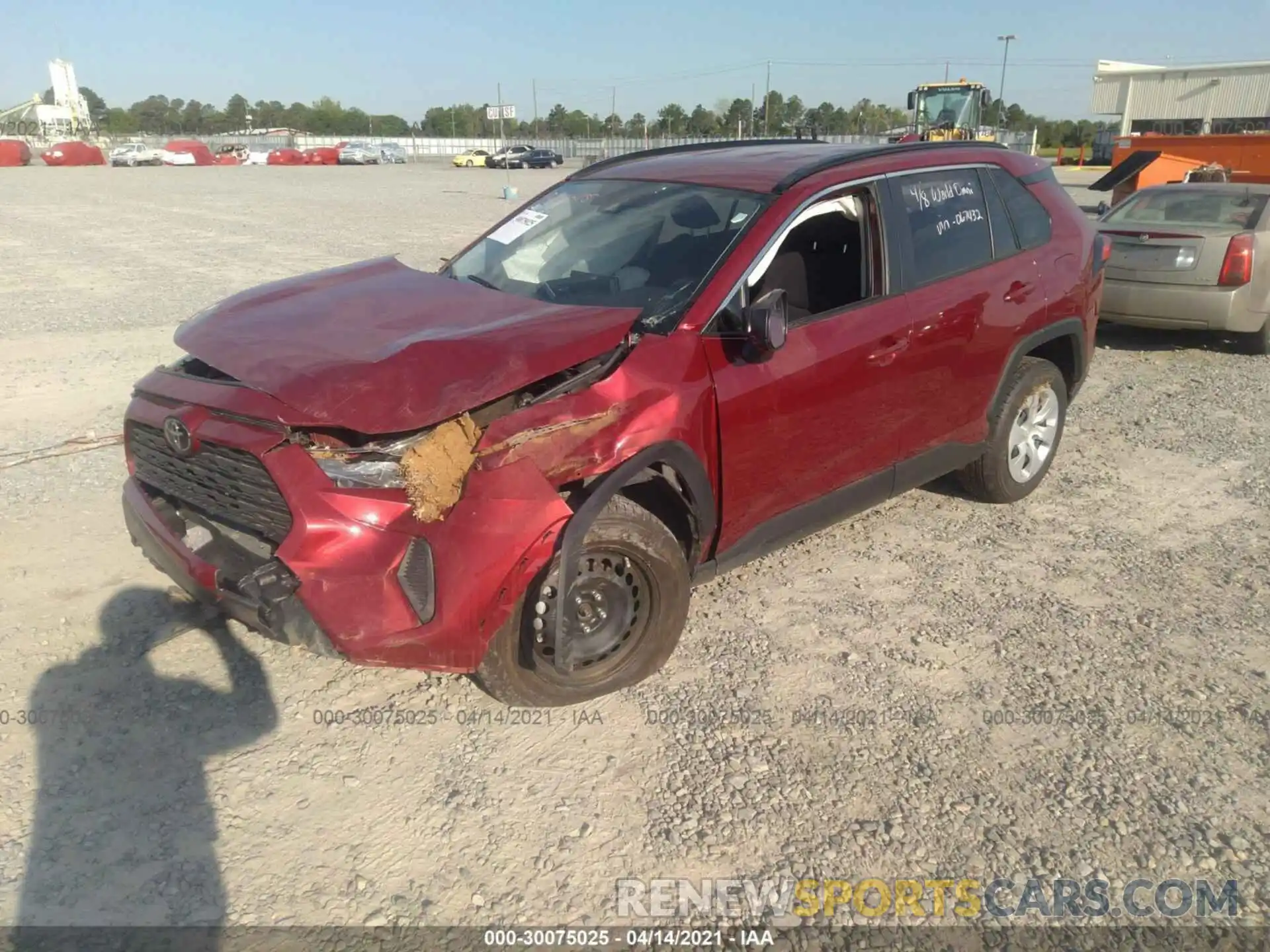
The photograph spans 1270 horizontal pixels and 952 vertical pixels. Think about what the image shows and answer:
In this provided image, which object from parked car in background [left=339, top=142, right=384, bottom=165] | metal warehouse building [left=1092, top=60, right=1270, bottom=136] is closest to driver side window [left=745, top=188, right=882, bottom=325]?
metal warehouse building [left=1092, top=60, right=1270, bottom=136]

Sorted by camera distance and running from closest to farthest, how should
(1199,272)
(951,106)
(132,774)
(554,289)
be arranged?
1. (132,774)
2. (554,289)
3. (1199,272)
4. (951,106)

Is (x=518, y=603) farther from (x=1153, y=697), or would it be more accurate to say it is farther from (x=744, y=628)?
Answer: (x=1153, y=697)

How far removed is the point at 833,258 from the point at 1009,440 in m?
1.57

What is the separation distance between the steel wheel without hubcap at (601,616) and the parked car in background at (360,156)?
189 ft

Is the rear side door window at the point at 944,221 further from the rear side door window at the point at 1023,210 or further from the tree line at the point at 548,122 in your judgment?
the tree line at the point at 548,122

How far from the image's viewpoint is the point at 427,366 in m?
2.98

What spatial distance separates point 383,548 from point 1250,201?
9.22m

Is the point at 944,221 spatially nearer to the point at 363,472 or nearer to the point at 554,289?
the point at 554,289

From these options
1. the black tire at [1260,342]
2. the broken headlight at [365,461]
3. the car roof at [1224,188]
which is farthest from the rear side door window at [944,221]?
the car roof at [1224,188]

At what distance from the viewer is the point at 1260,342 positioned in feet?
28.6

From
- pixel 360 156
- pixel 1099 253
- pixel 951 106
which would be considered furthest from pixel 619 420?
pixel 360 156

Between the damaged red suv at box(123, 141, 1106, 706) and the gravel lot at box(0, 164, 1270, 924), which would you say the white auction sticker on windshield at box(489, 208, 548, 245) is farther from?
the gravel lot at box(0, 164, 1270, 924)

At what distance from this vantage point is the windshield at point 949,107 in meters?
27.8

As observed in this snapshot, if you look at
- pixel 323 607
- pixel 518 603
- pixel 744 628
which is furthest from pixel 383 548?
pixel 744 628
